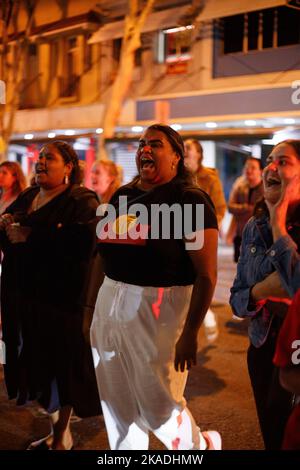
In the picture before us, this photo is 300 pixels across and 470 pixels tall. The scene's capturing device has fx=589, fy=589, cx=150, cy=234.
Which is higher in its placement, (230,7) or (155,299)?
(230,7)

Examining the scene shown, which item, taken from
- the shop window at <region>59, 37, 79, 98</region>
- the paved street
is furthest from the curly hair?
the shop window at <region>59, 37, 79, 98</region>

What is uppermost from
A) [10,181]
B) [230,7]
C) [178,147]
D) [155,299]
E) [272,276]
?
[230,7]

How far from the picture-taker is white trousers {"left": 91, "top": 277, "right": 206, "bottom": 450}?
2.85 meters

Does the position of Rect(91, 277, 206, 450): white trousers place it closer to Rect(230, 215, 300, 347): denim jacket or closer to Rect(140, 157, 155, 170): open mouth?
Rect(230, 215, 300, 347): denim jacket

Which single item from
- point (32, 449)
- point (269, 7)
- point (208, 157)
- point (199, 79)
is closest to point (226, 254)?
point (208, 157)

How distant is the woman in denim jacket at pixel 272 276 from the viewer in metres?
2.61

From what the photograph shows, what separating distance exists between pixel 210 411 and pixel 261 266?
2.10 meters

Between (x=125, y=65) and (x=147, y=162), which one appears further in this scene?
(x=125, y=65)

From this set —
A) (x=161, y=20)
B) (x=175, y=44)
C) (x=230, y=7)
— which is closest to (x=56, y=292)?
(x=230, y=7)

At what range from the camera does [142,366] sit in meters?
2.85

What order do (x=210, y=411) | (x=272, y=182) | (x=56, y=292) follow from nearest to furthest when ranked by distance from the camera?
(x=272, y=182) < (x=56, y=292) < (x=210, y=411)

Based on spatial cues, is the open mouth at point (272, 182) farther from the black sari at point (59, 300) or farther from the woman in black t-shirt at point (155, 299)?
the black sari at point (59, 300)

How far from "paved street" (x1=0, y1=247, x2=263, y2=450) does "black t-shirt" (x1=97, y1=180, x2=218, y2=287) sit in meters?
1.48

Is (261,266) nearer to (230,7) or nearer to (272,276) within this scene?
(272,276)
